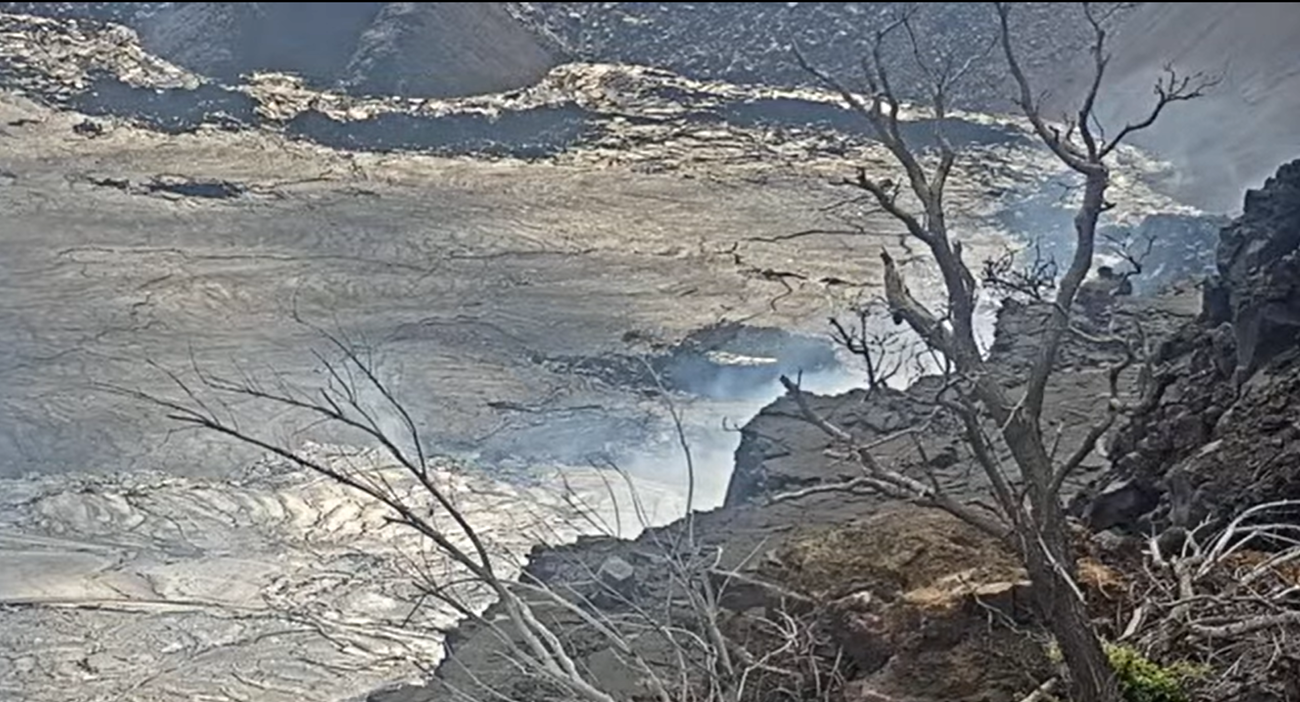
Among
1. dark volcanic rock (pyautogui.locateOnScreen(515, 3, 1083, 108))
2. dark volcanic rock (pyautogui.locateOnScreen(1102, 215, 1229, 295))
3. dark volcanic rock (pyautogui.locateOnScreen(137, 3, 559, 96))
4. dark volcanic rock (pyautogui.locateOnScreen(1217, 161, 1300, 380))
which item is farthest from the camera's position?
dark volcanic rock (pyautogui.locateOnScreen(515, 3, 1083, 108))

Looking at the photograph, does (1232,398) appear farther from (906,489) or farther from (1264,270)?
(906,489)

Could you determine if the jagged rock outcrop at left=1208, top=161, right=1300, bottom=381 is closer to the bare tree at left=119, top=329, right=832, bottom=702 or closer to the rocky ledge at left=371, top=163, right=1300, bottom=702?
the rocky ledge at left=371, top=163, right=1300, bottom=702

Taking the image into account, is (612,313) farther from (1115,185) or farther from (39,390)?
(1115,185)

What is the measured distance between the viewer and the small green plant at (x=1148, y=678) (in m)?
9.16

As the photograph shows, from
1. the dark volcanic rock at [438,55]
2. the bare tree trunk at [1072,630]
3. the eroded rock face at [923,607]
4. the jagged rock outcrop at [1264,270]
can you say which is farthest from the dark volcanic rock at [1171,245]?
the bare tree trunk at [1072,630]

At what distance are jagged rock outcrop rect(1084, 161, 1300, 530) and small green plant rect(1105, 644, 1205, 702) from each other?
8.16 feet

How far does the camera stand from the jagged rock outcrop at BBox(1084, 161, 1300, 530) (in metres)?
12.3

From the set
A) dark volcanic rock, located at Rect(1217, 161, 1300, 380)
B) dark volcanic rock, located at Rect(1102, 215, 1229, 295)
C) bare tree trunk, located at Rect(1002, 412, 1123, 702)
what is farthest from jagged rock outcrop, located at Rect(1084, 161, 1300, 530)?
dark volcanic rock, located at Rect(1102, 215, 1229, 295)

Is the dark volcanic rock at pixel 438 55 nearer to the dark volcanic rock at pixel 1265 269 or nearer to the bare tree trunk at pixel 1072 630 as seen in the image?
→ the dark volcanic rock at pixel 1265 269

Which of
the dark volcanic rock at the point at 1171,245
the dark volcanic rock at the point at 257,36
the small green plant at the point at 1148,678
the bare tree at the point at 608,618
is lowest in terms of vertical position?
the bare tree at the point at 608,618

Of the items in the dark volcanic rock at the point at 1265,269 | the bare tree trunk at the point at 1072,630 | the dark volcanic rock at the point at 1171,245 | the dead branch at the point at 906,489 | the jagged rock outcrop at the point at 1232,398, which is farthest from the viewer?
the dark volcanic rock at the point at 1171,245

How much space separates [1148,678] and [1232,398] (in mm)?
4737

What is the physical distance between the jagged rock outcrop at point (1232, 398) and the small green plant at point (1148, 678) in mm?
2487

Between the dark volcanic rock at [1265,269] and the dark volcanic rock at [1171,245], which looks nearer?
the dark volcanic rock at [1265,269]
